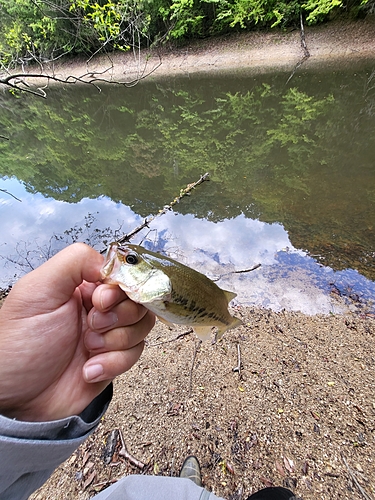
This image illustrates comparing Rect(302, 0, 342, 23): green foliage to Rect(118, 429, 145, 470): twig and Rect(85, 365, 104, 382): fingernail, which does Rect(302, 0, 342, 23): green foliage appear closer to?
Rect(85, 365, 104, 382): fingernail

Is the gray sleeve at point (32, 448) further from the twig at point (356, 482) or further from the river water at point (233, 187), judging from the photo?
the river water at point (233, 187)

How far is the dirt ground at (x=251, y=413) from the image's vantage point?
2582 millimetres

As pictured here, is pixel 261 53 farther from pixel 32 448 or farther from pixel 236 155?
pixel 32 448

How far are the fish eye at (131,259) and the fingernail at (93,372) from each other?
0.72m

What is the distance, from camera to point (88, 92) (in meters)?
26.7

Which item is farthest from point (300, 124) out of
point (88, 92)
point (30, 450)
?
point (88, 92)

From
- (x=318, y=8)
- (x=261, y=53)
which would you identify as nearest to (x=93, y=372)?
(x=318, y=8)

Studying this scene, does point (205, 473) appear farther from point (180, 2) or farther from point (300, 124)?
point (180, 2)

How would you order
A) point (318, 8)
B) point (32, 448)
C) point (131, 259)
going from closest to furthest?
point (32, 448), point (131, 259), point (318, 8)

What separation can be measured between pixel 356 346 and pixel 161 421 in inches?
115

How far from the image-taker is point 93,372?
1.66 metres

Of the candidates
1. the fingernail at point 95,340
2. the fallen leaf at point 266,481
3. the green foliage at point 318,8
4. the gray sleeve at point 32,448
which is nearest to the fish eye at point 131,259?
the fingernail at point 95,340

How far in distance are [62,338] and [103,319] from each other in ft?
0.90

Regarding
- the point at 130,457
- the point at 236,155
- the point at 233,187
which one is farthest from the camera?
the point at 236,155
